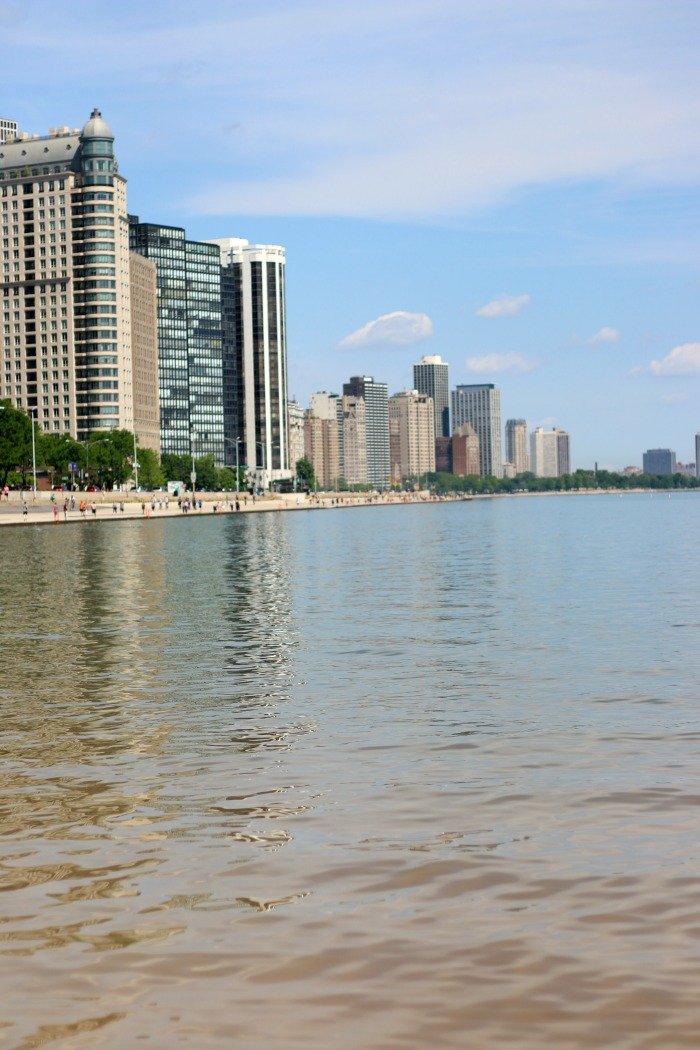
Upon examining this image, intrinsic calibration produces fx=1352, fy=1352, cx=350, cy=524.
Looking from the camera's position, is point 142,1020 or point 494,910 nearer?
point 142,1020

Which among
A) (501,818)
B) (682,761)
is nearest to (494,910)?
(501,818)

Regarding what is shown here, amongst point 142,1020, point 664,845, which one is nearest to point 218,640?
point 664,845

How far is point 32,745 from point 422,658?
11.1 meters

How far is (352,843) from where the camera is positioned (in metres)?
12.4

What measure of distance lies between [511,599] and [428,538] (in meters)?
66.5

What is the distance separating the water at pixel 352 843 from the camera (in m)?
8.46

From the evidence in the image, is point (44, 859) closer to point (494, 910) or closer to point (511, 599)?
point (494, 910)

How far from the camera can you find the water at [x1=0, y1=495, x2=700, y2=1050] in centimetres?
846

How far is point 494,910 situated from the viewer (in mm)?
10367

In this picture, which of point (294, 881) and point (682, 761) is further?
point (682, 761)

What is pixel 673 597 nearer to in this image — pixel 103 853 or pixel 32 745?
pixel 32 745

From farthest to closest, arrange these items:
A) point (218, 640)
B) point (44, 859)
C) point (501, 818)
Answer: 1. point (218, 640)
2. point (501, 818)
3. point (44, 859)

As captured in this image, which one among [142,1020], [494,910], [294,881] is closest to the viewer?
[142,1020]

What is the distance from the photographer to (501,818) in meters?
13.3
